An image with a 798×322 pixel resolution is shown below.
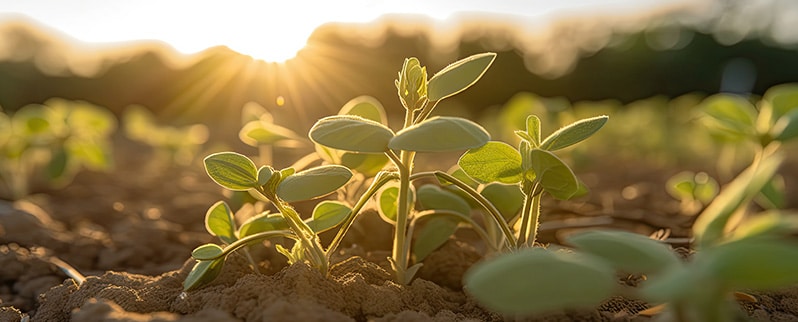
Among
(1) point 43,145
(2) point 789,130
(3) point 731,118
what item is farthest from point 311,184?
(1) point 43,145

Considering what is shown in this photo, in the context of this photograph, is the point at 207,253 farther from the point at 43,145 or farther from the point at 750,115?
the point at 43,145

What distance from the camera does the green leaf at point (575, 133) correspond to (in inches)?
35.7

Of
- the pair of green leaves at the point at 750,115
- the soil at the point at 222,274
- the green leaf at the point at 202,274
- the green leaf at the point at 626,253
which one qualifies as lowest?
the soil at the point at 222,274

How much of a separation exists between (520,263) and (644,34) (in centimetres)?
1645

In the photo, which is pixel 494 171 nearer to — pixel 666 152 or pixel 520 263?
pixel 520 263

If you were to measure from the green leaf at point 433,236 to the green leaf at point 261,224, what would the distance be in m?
0.29

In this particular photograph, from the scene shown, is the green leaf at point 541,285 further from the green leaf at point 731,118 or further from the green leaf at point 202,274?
the green leaf at point 731,118

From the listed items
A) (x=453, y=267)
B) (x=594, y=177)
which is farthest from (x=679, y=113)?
(x=453, y=267)

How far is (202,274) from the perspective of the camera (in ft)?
3.28

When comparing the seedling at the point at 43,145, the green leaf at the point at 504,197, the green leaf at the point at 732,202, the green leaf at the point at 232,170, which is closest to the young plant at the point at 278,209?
the green leaf at the point at 232,170

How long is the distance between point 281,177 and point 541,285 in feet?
1.79

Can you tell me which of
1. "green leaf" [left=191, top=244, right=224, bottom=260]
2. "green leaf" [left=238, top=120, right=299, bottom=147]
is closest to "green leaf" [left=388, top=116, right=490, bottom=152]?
"green leaf" [left=191, top=244, right=224, bottom=260]

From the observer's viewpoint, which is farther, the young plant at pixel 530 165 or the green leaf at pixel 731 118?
the green leaf at pixel 731 118

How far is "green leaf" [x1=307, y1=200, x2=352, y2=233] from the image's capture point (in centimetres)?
107
